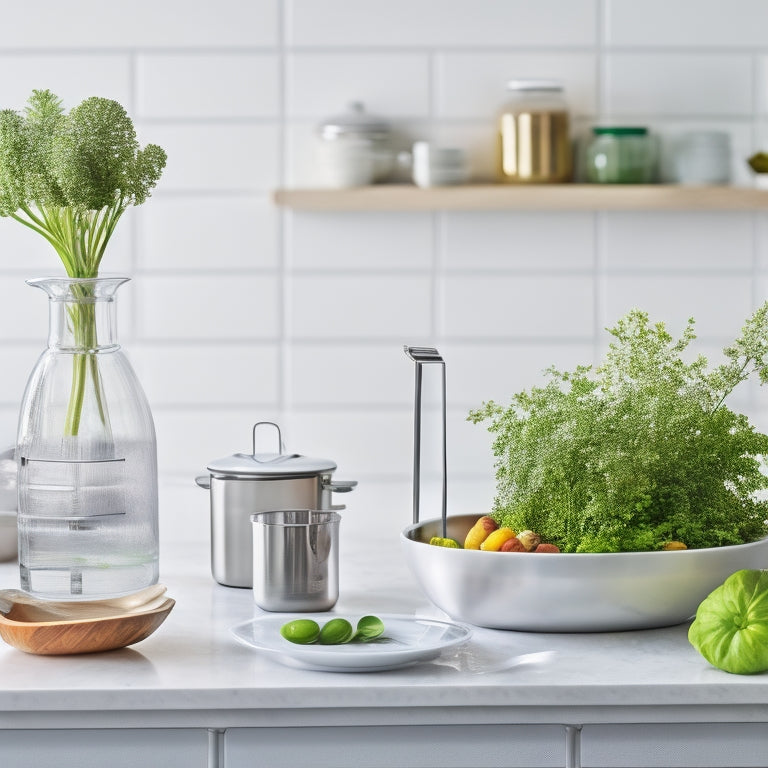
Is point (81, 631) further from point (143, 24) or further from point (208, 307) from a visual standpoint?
point (143, 24)

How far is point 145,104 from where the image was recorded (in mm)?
2189

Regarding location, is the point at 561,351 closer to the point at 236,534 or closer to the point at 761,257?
the point at 761,257

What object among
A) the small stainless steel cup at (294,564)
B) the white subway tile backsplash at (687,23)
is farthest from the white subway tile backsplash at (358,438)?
the small stainless steel cup at (294,564)

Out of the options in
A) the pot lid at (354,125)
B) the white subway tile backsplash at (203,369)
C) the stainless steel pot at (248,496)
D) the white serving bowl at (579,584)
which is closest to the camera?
the white serving bowl at (579,584)

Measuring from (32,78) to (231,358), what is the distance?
0.71 m

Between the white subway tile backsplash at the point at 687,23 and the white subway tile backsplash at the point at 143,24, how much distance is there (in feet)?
2.36

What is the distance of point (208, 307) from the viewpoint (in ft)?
7.24

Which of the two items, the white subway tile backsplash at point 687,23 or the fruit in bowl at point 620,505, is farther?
the white subway tile backsplash at point 687,23

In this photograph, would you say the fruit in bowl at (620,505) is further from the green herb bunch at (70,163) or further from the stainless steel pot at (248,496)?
the green herb bunch at (70,163)

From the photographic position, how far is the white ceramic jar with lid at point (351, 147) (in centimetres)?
211

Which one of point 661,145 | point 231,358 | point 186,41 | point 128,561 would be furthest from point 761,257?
point 128,561

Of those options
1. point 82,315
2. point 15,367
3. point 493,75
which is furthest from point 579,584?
point 15,367

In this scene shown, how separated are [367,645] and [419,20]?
157 cm

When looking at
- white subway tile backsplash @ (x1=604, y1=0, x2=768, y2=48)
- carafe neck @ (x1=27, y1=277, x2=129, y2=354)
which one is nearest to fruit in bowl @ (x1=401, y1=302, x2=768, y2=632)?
carafe neck @ (x1=27, y1=277, x2=129, y2=354)
